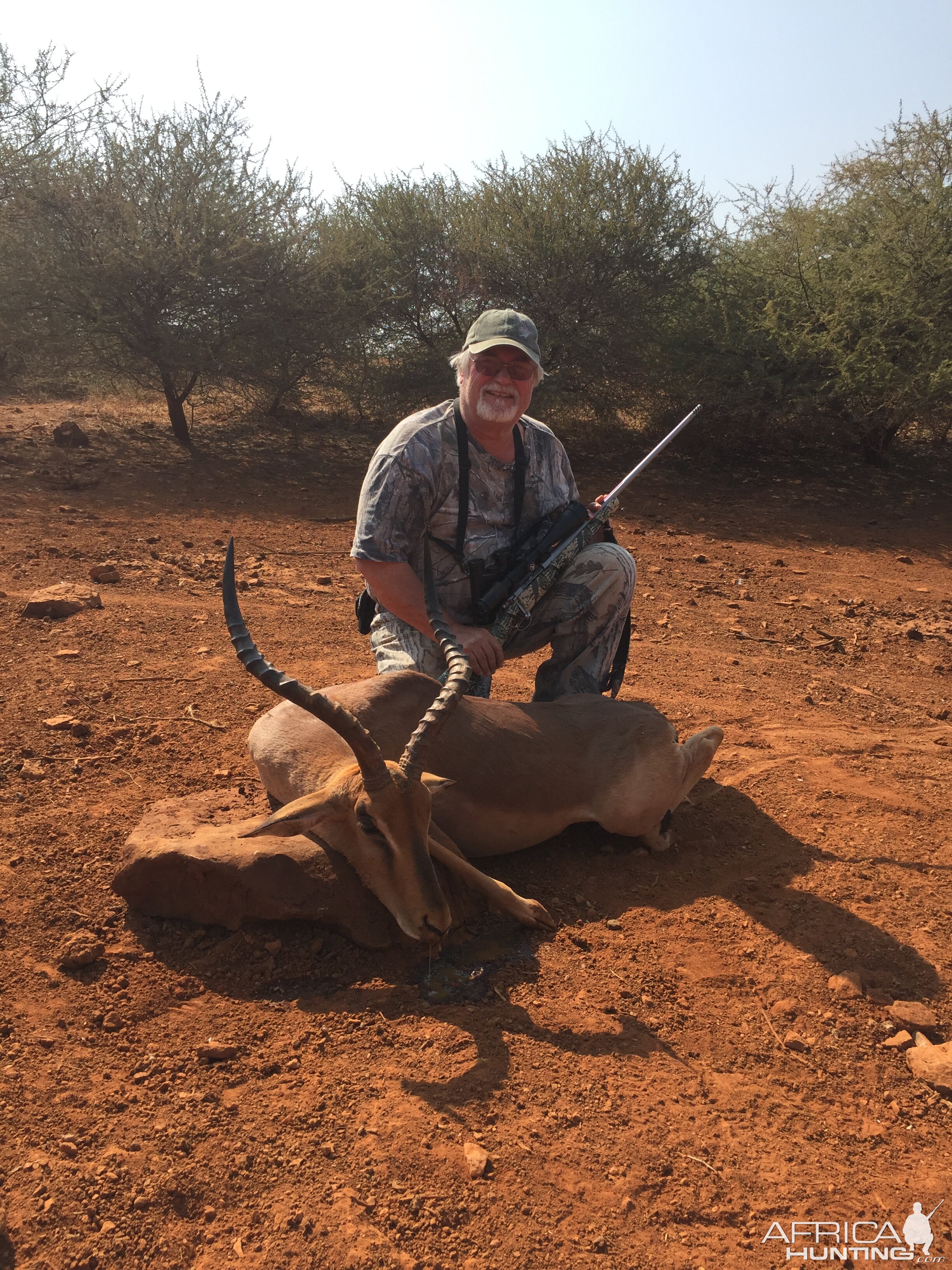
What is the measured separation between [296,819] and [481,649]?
1.52 m

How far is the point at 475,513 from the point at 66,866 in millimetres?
2840

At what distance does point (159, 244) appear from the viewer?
14.2m

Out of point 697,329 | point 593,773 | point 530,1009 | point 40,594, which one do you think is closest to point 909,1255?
point 530,1009

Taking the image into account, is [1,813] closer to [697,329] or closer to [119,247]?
[119,247]

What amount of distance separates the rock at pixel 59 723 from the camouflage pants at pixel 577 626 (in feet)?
6.00

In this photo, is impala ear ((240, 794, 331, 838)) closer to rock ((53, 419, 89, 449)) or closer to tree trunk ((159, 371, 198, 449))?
rock ((53, 419, 89, 449))

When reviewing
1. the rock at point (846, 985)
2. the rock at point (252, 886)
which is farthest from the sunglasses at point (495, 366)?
the rock at point (846, 985)

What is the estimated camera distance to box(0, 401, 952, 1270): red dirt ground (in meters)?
2.73

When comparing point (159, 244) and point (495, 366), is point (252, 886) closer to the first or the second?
point (495, 366)

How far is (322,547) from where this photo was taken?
10.9 metres

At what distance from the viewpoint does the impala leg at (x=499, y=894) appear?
4082 millimetres

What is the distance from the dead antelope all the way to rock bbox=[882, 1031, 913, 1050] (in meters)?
1.38

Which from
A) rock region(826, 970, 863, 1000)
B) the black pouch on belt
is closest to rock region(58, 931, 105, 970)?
the black pouch on belt

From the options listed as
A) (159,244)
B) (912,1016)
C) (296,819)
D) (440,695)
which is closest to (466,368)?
(440,695)
